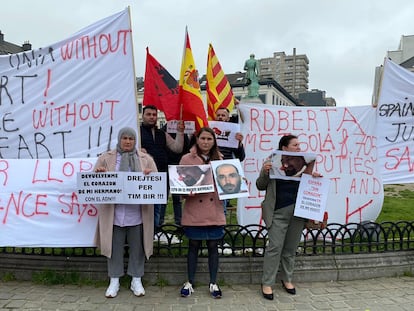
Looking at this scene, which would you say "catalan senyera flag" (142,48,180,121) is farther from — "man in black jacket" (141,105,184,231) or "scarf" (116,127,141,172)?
"scarf" (116,127,141,172)

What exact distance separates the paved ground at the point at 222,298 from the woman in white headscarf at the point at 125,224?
206 millimetres

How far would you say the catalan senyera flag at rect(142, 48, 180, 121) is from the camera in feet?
15.4

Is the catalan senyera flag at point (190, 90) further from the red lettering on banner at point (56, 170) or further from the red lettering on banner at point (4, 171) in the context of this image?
the red lettering on banner at point (4, 171)

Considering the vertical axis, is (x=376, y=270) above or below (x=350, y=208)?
below

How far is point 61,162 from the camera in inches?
165

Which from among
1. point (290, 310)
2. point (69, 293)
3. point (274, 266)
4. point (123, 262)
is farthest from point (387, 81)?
point (69, 293)

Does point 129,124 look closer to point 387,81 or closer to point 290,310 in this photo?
point 290,310

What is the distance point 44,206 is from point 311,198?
300 cm

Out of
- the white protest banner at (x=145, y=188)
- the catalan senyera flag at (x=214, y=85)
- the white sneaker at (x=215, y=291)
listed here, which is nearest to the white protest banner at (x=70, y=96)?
the white protest banner at (x=145, y=188)

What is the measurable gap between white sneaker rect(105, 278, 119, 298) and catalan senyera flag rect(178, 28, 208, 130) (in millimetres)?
2076

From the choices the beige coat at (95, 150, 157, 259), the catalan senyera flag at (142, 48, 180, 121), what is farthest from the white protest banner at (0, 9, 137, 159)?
the beige coat at (95, 150, 157, 259)

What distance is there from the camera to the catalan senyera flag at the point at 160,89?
470 centimetres

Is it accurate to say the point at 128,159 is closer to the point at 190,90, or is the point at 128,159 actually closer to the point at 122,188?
the point at 122,188

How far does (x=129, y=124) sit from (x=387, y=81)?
144 inches
